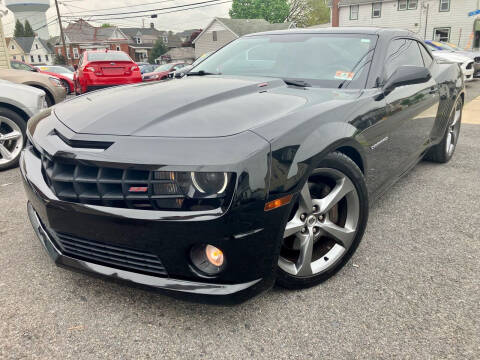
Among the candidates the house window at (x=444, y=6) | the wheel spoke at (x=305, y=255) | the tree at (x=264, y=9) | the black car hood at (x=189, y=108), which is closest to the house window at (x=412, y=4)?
the house window at (x=444, y=6)

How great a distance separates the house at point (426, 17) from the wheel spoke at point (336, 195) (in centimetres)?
3127

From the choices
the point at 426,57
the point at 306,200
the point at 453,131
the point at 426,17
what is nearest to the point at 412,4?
the point at 426,17

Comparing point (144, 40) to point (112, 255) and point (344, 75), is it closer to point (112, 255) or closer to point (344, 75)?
point (344, 75)

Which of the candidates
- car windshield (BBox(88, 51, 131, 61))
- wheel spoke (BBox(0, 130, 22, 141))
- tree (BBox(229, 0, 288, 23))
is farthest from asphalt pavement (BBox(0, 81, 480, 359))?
tree (BBox(229, 0, 288, 23))

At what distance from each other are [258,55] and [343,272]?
1.80m

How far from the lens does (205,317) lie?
6.34 ft

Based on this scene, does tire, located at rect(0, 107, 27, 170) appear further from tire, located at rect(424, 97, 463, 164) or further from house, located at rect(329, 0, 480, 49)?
house, located at rect(329, 0, 480, 49)

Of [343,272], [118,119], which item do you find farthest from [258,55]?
[343,272]

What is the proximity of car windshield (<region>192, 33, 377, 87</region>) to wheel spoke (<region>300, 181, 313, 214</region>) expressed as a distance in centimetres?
98

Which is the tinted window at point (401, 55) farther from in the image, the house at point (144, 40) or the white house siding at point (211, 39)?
the house at point (144, 40)

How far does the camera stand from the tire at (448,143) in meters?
4.28

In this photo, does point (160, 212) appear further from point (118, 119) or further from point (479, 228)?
point (479, 228)

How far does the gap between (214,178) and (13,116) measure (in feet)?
12.5

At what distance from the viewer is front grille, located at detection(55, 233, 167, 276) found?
176cm
